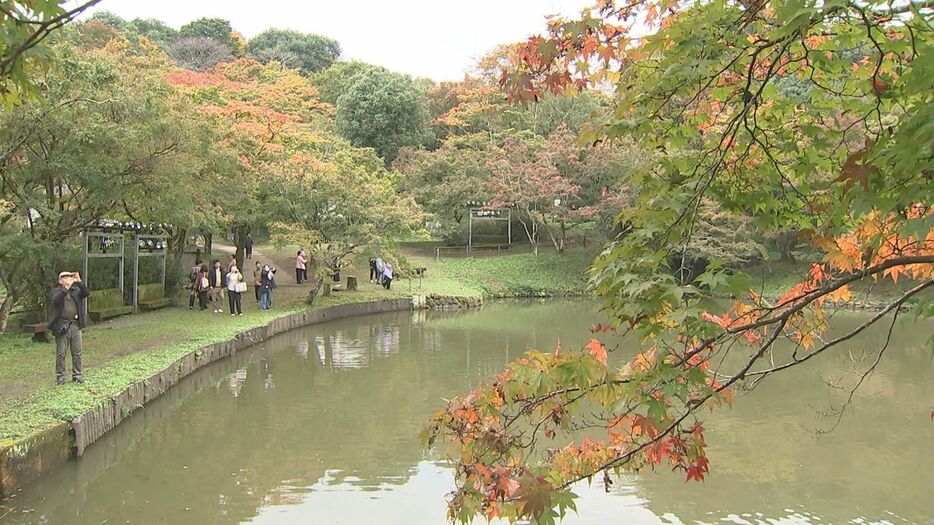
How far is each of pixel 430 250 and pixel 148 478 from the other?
23.0 metres

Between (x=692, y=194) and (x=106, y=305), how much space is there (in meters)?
12.7

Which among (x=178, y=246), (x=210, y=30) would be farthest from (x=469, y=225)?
(x=210, y=30)

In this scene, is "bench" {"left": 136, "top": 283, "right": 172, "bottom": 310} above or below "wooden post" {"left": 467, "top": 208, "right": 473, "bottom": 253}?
below

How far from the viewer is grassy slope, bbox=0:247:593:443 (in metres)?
6.30

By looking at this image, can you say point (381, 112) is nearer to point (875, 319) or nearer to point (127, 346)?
point (127, 346)

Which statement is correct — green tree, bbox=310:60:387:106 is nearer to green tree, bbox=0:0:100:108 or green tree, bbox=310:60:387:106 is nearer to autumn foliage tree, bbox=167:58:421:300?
autumn foliage tree, bbox=167:58:421:300

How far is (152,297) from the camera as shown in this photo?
14.7 meters

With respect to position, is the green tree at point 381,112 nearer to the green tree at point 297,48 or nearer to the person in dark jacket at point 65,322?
the green tree at point 297,48

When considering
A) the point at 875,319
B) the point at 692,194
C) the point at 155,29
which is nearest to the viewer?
the point at 692,194

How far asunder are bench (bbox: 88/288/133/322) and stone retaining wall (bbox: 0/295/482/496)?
8.96 feet

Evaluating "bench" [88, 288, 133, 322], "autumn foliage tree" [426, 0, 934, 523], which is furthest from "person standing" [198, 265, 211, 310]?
"autumn foliage tree" [426, 0, 934, 523]

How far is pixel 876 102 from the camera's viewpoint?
7.71 feet

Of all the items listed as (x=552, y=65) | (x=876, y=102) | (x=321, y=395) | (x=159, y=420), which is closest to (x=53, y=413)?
(x=159, y=420)

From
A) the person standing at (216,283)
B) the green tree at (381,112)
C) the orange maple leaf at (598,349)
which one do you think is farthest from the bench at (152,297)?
the green tree at (381,112)
